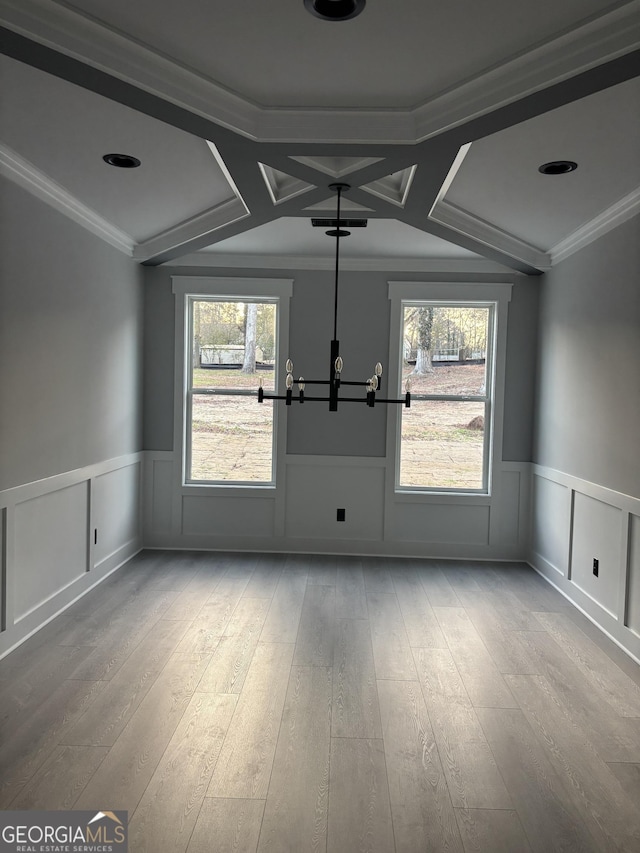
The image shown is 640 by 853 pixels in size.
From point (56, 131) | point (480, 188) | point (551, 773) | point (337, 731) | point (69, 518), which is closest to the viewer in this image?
point (551, 773)

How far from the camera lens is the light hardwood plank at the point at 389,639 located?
3363 millimetres

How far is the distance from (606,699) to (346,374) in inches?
133

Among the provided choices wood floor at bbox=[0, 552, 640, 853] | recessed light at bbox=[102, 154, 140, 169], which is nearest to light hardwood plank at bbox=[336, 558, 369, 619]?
wood floor at bbox=[0, 552, 640, 853]

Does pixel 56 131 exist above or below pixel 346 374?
above

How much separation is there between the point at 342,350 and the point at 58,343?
2.55 m

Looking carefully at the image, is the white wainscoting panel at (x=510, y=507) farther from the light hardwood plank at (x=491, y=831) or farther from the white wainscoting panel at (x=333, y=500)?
the light hardwood plank at (x=491, y=831)

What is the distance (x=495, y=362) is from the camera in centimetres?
566

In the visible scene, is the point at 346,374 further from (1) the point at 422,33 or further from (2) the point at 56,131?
(1) the point at 422,33

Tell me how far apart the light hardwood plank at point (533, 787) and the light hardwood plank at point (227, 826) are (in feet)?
3.01

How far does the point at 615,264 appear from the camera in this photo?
4023mm

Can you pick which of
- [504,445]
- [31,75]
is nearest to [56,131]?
[31,75]

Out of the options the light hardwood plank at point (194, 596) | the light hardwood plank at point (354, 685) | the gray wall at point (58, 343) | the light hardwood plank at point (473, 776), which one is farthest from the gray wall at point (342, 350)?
the light hardwood plank at point (473, 776)

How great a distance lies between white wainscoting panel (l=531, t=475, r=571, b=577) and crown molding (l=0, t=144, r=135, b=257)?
3.92m

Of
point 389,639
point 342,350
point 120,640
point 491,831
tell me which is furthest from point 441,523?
point 491,831
